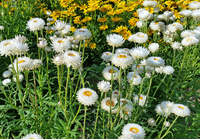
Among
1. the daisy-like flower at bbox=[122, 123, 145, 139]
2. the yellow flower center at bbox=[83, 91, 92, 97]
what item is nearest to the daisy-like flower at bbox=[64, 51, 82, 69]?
the yellow flower center at bbox=[83, 91, 92, 97]

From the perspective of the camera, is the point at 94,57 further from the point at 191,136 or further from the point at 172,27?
the point at 191,136

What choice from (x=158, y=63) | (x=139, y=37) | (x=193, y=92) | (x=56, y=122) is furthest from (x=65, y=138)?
(x=193, y=92)

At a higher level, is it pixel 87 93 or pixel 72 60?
pixel 72 60

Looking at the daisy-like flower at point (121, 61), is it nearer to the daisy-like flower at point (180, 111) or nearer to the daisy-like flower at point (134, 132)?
the daisy-like flower at point (134, 132)

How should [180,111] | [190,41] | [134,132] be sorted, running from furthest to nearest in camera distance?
[190,41] → [180,111] → [134,132]

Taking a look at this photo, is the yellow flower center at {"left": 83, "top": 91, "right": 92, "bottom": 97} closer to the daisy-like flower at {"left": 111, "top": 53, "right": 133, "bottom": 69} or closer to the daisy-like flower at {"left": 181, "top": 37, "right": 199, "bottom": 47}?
the daisy-like flower at {"left": 111, "top": 53, "right": 133, "bottom": 69}

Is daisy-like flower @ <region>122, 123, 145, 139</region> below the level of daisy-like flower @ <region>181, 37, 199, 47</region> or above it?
below

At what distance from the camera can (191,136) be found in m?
1.98

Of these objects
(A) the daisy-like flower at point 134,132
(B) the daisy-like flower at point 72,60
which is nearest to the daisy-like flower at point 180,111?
(A) the daisy-like flower at point 134,132

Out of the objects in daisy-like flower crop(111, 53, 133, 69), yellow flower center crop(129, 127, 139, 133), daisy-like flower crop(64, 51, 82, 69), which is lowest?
yellow flower center crop(129, 127, 139, 133)

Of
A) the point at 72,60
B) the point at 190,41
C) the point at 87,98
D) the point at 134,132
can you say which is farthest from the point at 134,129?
the point at 190,41

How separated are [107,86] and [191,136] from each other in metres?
1.29

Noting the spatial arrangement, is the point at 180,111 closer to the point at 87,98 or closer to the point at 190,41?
the point at 87,98

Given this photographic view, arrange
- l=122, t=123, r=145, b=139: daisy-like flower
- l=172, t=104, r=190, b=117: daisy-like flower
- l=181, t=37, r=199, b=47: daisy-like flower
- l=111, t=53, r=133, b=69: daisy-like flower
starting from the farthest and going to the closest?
l=181, t=37, r=199, b=47: daisy-like flower
l=172, t=104, r=190, b=117: daisy-like flower
l=111, t=53, r=133, b=69: daisy-like flower
l=122, t=123, r=145, b=139: daisy-like flower
